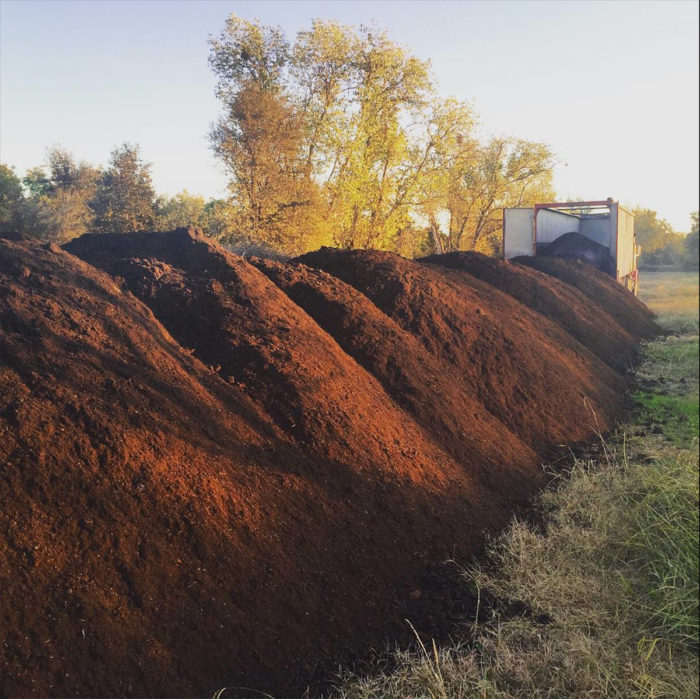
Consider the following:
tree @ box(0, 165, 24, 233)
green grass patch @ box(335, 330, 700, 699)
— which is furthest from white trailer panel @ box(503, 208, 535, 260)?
tree @ box(0, 165, 24, 233)

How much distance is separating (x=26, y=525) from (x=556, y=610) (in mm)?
2639

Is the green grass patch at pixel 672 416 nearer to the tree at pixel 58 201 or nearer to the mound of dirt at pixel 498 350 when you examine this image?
the mound of dirt at pixel 498 350

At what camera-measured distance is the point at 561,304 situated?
1014 centimetres

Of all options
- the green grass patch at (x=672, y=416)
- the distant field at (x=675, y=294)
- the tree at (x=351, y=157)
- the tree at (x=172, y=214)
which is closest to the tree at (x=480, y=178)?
the tree at (x=351, y=157)

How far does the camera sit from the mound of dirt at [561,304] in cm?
945

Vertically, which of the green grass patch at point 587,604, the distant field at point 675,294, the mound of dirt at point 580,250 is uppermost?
the mound of dirt at point 580,250

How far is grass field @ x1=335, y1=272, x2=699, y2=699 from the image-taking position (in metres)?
2.48

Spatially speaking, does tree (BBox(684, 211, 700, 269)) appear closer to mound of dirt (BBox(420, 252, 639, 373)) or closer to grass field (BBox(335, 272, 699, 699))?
grass field (BBox(335, 272, 699, 699))

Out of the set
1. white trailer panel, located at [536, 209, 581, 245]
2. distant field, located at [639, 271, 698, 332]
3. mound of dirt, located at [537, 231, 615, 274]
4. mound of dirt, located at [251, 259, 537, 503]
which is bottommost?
mound of dirt, located at [251, 259, 537, 503]

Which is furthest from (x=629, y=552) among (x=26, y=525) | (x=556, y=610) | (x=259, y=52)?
(x=259, y=52)

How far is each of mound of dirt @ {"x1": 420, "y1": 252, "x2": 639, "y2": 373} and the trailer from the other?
331cm

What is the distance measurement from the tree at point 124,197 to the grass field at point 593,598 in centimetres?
1555

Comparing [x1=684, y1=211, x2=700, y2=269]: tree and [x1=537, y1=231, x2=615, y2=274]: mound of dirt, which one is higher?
[x1=537, y1=231, x2=615, y2=274]: mound of dirt

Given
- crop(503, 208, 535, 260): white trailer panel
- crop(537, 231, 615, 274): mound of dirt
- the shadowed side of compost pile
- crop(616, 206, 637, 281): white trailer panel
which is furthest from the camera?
crop(537, 231, 615, 274): mound of dirt
